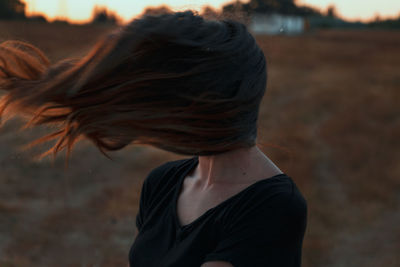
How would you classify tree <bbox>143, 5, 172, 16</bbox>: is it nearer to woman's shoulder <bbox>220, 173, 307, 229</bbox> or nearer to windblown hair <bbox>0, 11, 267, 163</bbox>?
windblown hair <bbox>0, 11, 267, 163</bbox>

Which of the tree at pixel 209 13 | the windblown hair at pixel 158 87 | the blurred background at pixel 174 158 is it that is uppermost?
the tree at pixel 209 13

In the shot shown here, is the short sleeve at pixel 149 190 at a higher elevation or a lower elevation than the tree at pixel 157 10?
lower

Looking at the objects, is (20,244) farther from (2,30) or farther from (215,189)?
(215,189)

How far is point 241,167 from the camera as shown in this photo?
1103mm

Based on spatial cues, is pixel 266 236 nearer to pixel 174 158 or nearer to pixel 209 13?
pixel 209 13

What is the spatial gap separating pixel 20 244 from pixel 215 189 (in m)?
3.51

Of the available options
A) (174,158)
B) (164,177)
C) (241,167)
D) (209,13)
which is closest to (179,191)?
(164,177)

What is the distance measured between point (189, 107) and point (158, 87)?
0.08 metres

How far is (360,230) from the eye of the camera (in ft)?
16.1

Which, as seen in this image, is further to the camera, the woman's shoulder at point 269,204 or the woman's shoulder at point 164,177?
the woman's shoulder at point 164,177

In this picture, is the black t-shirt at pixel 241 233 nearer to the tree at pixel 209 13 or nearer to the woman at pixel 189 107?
the woman at pixel 189 107

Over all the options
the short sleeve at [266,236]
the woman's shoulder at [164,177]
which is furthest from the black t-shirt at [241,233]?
the woman's shoulder at [164,177]

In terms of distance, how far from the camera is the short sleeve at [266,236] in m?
0.97

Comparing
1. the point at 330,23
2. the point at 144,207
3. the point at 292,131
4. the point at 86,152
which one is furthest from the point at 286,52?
the point at 330,23
